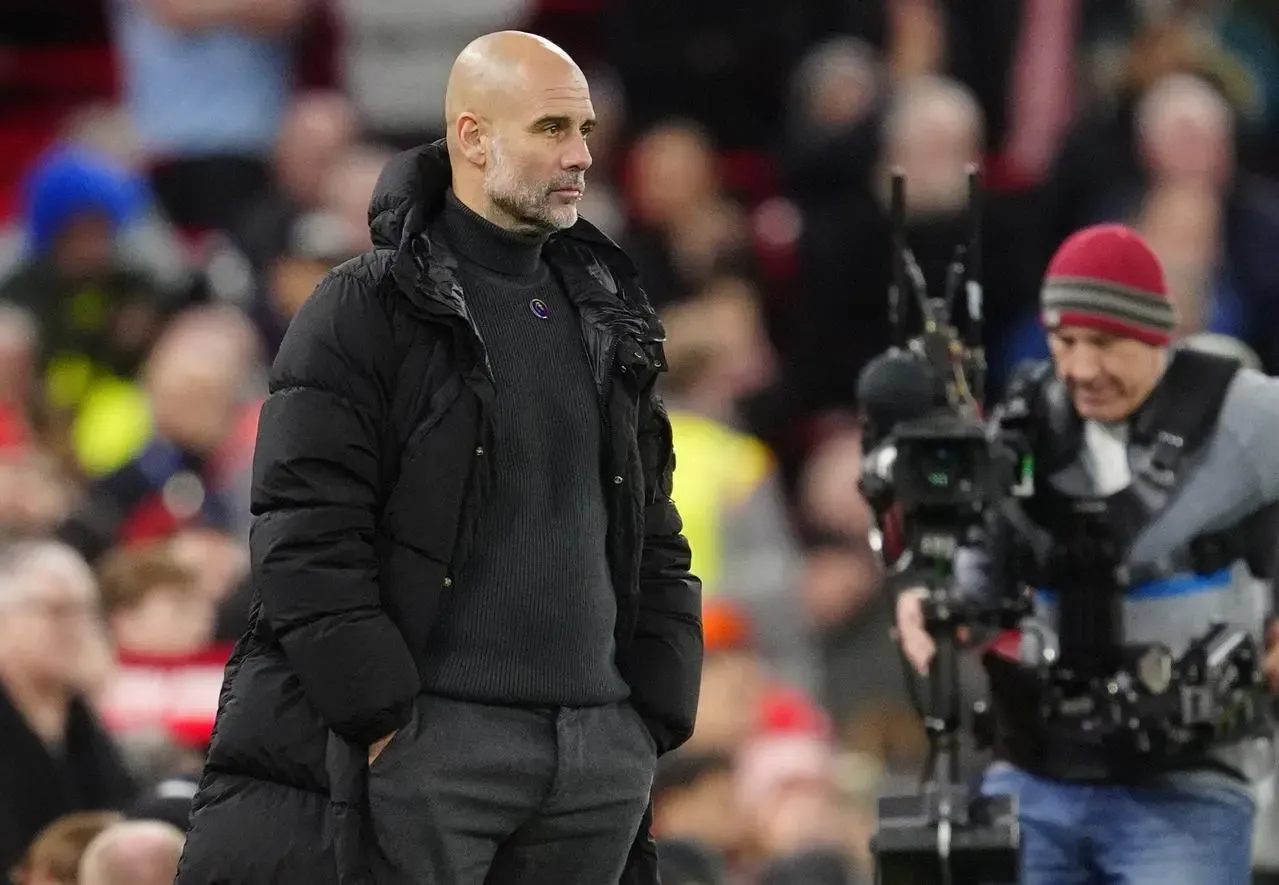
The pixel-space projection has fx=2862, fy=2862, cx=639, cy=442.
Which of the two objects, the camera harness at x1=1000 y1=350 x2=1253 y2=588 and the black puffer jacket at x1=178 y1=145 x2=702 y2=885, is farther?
the camera harness at x1=1000 y1=350 x2=1253 y2=588

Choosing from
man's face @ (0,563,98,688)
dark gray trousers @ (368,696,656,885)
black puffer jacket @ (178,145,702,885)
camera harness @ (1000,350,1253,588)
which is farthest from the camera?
man's face @ (0,563,98,688)

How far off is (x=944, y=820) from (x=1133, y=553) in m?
0.68

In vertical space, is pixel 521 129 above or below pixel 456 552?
above

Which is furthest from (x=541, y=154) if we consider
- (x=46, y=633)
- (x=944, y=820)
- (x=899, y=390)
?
(x=46, y=633)

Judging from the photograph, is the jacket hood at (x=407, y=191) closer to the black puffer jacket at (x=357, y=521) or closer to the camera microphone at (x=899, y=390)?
the black puffer jacket at (x=357, y=521)

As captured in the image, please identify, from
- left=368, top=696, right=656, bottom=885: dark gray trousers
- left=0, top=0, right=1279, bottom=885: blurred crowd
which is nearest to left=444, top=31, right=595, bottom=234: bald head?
left=368, top=696, right=656, bottom=885: dark gray trousers

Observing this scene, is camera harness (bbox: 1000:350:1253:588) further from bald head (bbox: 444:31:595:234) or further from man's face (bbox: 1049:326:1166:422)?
bald head (bbox: 444:31:595:234)

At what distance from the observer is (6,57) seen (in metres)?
11.9

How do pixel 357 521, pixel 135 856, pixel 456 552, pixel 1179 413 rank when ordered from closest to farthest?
pixel 357 521, pixel 456 552, pixel 1179 413, pixel 135 856

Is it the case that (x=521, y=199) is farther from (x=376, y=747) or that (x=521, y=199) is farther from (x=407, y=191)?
(x=376, y=747)

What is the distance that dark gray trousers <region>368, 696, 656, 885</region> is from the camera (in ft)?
15.0

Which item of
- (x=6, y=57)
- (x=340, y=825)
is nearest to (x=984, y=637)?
(x=340, y=825)

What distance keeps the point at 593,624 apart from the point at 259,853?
66 centimetres

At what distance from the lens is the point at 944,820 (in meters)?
5.51
